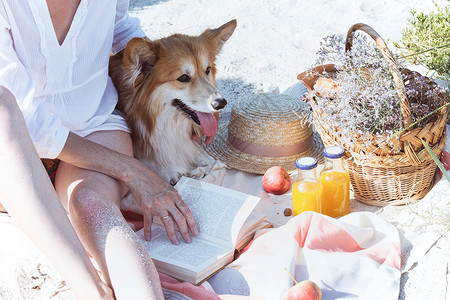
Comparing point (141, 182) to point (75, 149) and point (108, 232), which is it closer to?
point (75, 149)

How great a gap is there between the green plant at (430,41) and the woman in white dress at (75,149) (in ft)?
5.00

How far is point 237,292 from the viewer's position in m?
1.72

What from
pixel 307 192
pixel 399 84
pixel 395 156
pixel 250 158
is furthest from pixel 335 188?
pixel 250 158

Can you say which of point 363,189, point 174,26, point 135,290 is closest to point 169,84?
point 363,189

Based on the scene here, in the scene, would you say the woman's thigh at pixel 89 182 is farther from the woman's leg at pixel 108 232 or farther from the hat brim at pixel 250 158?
the hat brim at pixel 250 158

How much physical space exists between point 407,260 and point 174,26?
276 centimetres

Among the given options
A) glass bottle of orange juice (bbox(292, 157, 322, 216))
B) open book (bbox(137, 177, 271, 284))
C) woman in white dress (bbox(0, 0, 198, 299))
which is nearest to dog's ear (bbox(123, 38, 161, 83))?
woman in white dress (bbox(0, 0, 198, 299))

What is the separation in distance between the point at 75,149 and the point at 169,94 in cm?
57

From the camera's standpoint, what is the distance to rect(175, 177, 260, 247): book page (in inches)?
74.5

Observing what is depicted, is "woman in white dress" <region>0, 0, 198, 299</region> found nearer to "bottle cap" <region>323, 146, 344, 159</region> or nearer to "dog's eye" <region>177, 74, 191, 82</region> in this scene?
"dog's eye" <region>177, 74, 191, 82</region>

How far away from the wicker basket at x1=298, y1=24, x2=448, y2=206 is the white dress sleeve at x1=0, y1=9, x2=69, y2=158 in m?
0.99

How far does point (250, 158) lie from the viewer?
2.53 meters

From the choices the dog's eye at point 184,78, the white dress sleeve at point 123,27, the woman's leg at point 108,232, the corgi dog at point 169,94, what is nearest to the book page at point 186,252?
the woman's leg at point 108,232

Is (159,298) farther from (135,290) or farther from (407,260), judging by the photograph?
(407,260)
